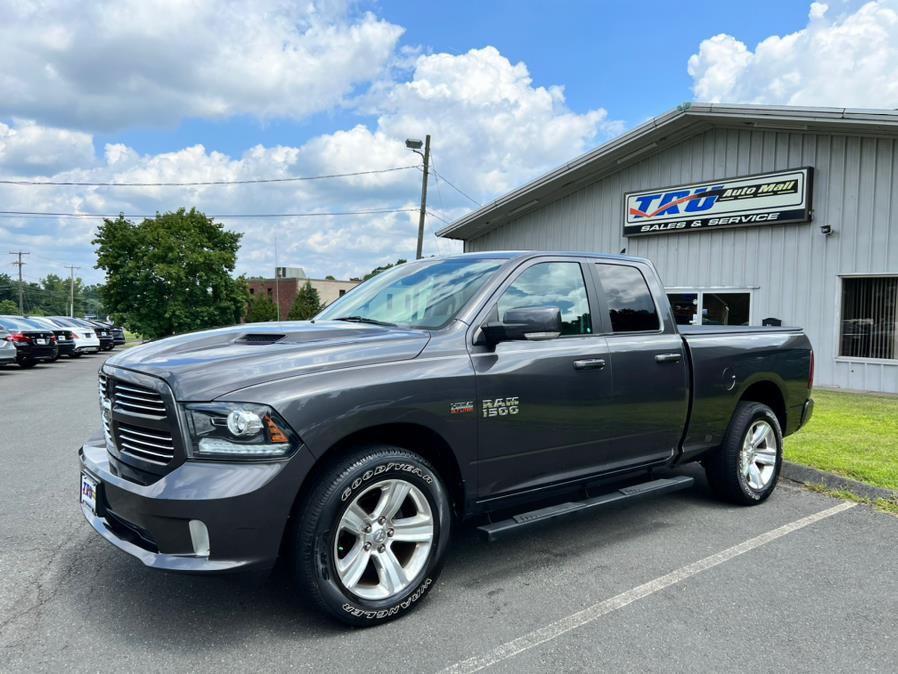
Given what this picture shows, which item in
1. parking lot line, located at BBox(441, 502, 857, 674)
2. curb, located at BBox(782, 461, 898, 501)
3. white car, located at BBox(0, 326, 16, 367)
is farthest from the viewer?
white car, located at BBox(0, 326, 16, 367)

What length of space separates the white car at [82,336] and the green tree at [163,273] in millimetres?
14243

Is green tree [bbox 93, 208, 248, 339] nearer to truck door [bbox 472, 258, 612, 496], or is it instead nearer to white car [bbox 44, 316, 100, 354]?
white car [bbox 44, 316, 100, 354]

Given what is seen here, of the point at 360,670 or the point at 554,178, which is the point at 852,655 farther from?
the point at 554,178

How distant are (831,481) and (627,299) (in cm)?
278

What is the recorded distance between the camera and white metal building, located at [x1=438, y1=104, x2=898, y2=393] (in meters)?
11.6

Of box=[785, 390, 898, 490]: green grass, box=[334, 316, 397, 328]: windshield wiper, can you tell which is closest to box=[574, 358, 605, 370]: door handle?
box=[334, 316, 397, 328]: windshield wiper

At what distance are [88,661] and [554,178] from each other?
1481 cm

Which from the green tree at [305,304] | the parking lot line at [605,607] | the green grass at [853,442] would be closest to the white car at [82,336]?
the green grass at [853,442]

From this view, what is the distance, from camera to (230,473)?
277 cm

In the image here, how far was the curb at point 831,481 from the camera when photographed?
5.22 m

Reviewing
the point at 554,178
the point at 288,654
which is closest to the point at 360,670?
the point at 288,654

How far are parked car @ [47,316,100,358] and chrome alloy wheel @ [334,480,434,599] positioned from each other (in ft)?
80.1

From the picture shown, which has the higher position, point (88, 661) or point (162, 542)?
point (162, 542)

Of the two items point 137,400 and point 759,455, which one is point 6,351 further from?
point 759,455
